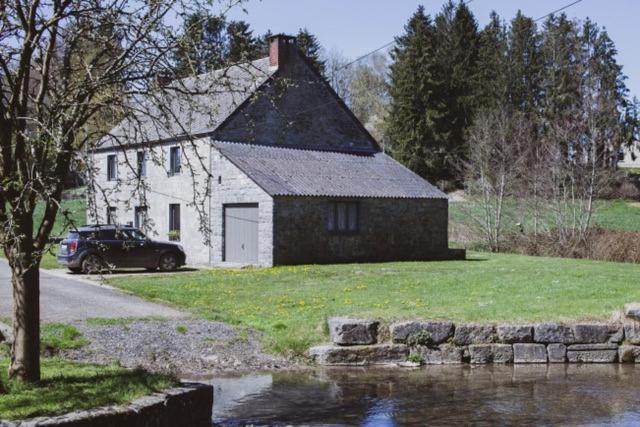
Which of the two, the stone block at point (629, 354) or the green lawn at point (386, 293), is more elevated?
the green lawn at point (386, 293)

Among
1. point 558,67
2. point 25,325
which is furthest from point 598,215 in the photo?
point 25,325

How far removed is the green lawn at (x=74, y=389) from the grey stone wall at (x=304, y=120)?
2287cm

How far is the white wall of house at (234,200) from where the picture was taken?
91.3 feet

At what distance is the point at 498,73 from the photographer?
6094cm

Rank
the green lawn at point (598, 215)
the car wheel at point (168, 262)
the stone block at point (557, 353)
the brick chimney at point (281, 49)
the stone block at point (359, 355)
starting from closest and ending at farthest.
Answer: the stone block at point (359, 355)
the stone block at point (557, 353)
the car wheel at point (168, 262)
the brick chimney at point (281, 49)
the green lawn at point (598, 215)

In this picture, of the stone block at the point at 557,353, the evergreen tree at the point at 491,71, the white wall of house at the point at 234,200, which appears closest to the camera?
the stone block at the point at 557,353

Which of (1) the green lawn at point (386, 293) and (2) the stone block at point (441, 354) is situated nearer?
(2) the stone block at point (441, 354)

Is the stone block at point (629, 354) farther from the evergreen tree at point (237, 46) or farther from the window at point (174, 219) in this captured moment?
the window at point (174, 219)

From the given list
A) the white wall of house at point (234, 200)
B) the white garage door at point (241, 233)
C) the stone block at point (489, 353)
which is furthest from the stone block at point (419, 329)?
the white garage door at point (241, 233)

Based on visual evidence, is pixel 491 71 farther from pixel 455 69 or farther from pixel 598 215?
pixel 598 215

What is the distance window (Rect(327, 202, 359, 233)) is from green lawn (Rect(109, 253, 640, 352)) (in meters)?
3.14

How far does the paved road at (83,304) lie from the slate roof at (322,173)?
8989 millimetres

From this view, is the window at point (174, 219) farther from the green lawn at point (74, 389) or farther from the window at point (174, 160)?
the green lawn at point (74, 389)

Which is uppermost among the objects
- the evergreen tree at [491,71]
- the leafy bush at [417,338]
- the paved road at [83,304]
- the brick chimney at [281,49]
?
the evergreen tree at [491,71]
